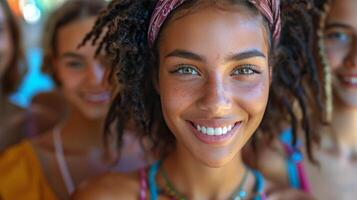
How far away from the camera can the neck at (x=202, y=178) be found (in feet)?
5.97

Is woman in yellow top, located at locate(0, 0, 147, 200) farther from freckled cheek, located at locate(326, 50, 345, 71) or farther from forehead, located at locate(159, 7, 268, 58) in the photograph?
freckled cheek, located at locate(326, 50, 345, 71)

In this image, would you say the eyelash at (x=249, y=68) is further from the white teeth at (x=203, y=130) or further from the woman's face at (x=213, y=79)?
the white teeth at (x=203, y=130)

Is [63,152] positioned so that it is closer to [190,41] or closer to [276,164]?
[276,164]

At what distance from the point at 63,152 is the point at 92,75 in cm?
37

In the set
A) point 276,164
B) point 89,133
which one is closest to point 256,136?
point 276,164

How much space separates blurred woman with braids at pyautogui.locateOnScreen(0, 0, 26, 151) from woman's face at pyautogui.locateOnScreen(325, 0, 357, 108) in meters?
1.55

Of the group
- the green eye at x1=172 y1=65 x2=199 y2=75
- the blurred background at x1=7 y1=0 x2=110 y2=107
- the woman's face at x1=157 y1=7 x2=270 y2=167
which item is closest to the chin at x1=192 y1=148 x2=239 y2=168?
the woman's face at x1=157 y1=7 x2=270 y2=167

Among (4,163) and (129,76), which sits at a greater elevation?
(129,76)

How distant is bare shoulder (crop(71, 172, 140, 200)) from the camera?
1.81 metres

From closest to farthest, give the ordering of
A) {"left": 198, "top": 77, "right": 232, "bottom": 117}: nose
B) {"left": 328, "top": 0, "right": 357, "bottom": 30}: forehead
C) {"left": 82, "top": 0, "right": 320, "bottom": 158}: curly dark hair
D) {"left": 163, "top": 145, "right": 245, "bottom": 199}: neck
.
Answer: {"left": 198, "top": 77, "right": 232, "bottom": 117}: nose < {"left": 82, "top": 0, "right": 320, "bottom": 158}: curly dark hair < {"left": 163, "top": 145, "right": 245, "bottom": 199}: neck < {"left": 328, "top": 0, "right": 357, "bottom": 30}: forehead

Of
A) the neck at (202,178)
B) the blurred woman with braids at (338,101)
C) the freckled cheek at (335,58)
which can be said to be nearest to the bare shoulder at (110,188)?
the neck at (202,178)

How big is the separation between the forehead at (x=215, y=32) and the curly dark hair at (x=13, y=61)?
1.58 metres

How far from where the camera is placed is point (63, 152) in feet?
8.21

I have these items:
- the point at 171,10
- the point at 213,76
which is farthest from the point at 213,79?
the point at 171,10
